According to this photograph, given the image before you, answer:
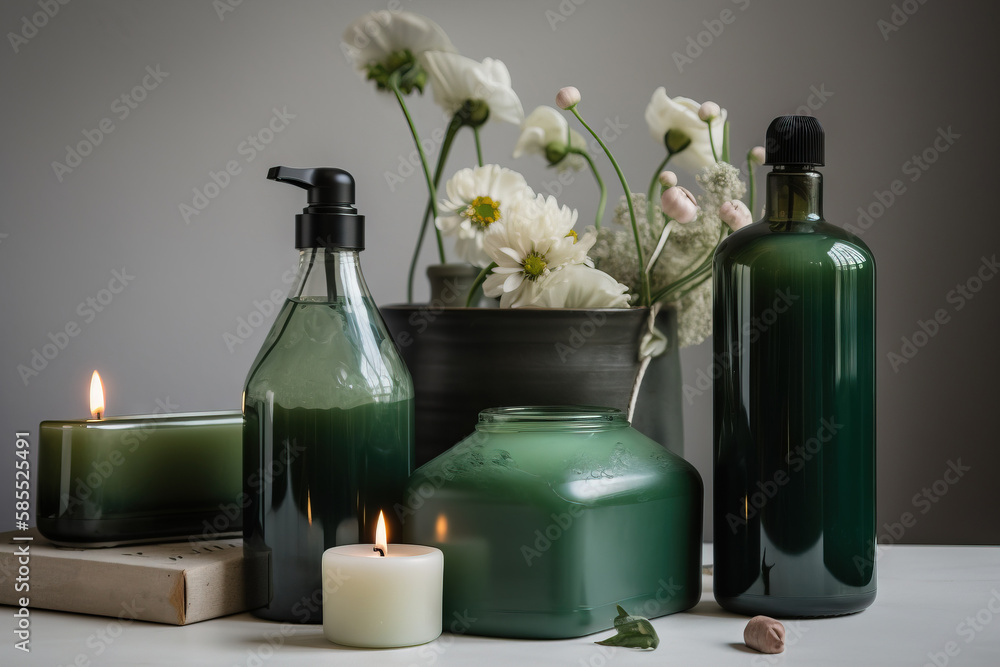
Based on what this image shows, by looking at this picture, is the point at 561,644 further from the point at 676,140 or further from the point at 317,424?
the point at 676,140

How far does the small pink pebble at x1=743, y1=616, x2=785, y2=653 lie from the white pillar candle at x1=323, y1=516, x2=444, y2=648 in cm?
16

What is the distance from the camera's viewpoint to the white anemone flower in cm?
65

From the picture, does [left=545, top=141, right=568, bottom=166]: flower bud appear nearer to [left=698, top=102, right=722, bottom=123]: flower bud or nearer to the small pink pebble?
[left=698, top=102, right=722, bottom=123]: flower bud

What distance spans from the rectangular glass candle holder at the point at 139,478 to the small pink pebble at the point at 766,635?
33cm

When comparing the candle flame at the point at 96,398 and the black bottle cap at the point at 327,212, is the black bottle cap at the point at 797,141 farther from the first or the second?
the candle flame at the point at 96,398

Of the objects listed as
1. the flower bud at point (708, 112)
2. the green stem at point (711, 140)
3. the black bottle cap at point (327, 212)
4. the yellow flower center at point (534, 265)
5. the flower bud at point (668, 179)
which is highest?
the flower bud at point (708, 112)

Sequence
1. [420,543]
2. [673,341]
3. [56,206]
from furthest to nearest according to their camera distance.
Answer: [56,206] < [673,341] < [420,543]

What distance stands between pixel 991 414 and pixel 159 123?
0.88 metres

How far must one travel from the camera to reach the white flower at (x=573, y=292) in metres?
0.59

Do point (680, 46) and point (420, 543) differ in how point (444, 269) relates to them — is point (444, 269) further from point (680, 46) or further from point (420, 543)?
point (680, 46)

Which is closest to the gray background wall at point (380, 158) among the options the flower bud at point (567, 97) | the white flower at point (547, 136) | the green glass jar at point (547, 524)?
the white flower at point (547, 136)

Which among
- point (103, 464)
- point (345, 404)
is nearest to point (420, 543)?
point (345, 404)

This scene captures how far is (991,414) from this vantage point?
36.7 inches

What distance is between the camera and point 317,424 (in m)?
0.51
